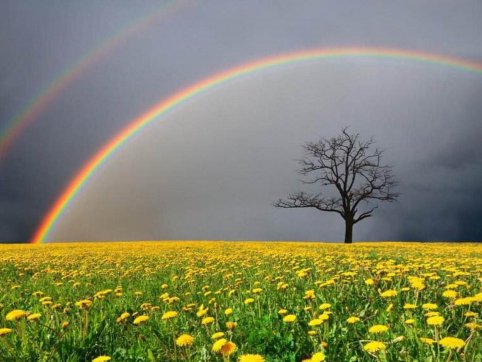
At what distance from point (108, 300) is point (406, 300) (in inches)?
146

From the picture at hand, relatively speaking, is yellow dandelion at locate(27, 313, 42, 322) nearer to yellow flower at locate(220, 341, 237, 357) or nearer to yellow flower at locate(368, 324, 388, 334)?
yellow flower at locate(220, 341, 237, 357)

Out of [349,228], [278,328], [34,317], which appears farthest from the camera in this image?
[349,228]

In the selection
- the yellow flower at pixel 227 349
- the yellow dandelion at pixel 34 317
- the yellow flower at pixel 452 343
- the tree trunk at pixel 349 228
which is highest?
the tree trunk at pixel 349 228

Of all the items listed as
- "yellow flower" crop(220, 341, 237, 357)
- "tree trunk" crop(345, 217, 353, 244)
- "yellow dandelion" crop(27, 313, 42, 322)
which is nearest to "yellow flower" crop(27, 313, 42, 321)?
"yellow dandelion" crop(27, 313, 42, 322)

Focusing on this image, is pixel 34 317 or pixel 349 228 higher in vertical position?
pixel 349 228

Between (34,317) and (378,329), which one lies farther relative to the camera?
(34,317)

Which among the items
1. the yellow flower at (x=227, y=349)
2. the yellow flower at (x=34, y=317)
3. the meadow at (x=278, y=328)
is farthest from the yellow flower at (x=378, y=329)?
the yellow flower at (x=34, y=317)

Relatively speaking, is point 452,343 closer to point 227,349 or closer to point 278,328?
point 227,349

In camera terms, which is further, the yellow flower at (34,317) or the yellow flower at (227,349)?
the yellow flower at (34,317)

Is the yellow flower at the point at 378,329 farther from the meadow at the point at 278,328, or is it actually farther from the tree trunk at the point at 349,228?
the tree trunk at the point at 349,228

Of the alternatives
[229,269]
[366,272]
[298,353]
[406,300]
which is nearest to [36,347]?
[298,353]

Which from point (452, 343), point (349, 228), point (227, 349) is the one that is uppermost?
A: point (349, 228)

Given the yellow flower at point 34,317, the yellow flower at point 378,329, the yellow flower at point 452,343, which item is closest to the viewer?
the yellow flower at point 452,343

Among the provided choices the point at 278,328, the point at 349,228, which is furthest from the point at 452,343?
the point at 349,228
